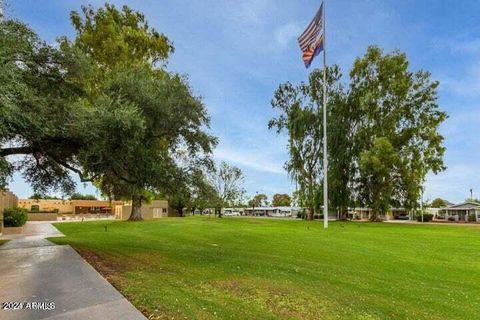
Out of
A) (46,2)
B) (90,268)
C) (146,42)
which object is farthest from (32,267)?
(146,42)

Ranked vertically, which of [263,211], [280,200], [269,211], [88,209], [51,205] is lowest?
[263,211]

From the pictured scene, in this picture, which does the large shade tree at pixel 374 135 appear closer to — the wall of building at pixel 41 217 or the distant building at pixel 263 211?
the wall of building at pixel 41 217

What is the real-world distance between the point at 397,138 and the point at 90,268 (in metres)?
39.2

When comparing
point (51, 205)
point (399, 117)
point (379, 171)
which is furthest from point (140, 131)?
point (51, 205)

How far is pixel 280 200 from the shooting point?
12975 cm

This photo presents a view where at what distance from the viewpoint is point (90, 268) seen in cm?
921

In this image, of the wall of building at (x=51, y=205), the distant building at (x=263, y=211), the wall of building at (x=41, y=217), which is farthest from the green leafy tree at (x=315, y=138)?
the distant building at (x=263, y=211)

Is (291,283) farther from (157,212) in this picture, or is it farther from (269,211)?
(269,211)

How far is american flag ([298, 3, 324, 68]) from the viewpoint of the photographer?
25000mm

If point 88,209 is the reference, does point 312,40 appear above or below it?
above

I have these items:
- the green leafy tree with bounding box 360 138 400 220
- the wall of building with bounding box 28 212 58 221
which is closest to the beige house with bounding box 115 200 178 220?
the wall of building with bounding box 28 212 58 221

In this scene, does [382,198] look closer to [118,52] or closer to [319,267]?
[118,52]

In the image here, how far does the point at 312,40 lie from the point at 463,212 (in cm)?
5724

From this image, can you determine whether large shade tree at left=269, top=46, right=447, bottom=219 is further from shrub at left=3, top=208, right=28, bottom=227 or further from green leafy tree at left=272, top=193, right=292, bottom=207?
green leafy tree at left=272, top=193, right=292, bottom=207
